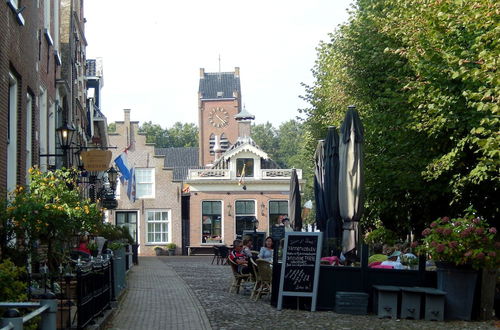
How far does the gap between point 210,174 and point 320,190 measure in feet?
119

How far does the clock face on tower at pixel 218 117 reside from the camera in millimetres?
81062

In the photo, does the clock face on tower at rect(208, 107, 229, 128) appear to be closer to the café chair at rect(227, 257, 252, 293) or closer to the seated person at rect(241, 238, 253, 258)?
the seated person at rect(241, 238, 253, 258)

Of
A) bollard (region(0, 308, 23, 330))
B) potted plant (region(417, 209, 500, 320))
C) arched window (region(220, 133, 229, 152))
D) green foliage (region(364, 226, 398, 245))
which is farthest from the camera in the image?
arched window (region(220, 133, 229, 152))

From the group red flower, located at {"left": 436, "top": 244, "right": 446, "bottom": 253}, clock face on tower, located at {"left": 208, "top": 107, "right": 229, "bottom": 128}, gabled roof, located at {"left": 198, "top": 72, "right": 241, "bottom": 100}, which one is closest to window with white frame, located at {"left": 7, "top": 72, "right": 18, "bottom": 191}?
red flower, located at {"left": 436, "top": 244, "right": 446, "bottom": 253}

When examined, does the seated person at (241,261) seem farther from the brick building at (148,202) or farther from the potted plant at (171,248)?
the brick building at (148,202)

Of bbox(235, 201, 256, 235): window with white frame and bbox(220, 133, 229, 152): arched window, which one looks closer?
bbox(235, 201, 256, 235): window with white frame

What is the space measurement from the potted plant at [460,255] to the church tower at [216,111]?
2502 inches

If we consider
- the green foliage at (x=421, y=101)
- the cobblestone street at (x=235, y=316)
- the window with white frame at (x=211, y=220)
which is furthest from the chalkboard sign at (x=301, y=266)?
the window with white frame at (x=211, y=220)

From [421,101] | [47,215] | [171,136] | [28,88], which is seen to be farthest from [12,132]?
[171,136]

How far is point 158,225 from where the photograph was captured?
186 ft

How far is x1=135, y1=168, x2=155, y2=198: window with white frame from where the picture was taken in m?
57.3

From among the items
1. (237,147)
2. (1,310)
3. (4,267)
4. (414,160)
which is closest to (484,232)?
(4,267)

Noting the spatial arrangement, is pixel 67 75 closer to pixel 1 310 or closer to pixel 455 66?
pixel 455 66

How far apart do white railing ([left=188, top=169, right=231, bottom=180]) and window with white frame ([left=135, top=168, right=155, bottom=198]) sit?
108 inches
